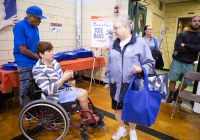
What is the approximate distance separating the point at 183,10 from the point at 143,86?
5.65 meters

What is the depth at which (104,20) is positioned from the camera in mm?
3086

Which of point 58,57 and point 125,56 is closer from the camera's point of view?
point 125,56

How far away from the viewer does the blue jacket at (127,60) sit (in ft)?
4.38

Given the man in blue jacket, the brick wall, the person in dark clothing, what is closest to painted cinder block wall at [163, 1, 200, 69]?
the person in dark clothing

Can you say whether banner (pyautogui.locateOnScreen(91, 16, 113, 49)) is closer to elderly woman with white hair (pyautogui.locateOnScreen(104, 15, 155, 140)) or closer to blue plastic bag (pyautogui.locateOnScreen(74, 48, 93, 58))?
blue plastic bag (pyautogui.locateOnScreen(74, 48, 93, 58))

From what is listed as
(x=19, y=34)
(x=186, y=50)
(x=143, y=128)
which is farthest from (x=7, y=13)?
(x=186, y=50)

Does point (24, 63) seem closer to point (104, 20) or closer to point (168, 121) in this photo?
point (104, 20)

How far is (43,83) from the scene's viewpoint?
1499 millimetres

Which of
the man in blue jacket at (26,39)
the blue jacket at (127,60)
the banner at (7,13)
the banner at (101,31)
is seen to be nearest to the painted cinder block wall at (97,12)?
the banner at (101,31)

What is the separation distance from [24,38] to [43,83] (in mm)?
758

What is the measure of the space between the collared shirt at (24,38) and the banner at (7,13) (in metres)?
0.97

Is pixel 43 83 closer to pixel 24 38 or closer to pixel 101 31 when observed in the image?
pixel 24 38

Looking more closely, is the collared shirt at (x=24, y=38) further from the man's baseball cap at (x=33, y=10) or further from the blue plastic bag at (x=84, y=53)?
the blue plastic bag at (x=84, y=53)

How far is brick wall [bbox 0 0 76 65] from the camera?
2.59 m
